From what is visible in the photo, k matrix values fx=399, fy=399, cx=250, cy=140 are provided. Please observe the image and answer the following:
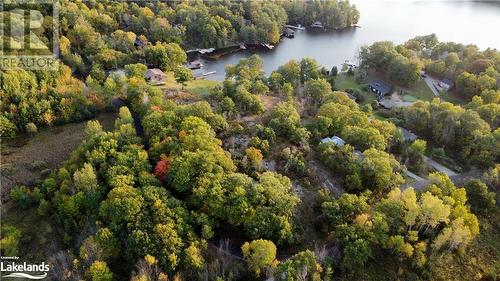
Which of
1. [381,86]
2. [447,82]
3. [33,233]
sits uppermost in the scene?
[447,82]

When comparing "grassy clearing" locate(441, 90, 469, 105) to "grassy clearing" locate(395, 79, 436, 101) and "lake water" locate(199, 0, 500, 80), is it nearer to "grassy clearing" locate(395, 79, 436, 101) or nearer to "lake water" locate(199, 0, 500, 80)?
"grassy clearing" locate(395, 79, 436, 101)

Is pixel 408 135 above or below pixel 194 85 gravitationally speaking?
below

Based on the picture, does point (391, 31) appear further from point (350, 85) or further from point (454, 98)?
point (454, 98)

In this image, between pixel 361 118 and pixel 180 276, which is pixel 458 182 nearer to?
pixel 361 118

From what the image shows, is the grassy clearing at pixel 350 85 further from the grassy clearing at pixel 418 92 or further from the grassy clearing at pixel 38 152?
the grassy clearing at pixel 38 152

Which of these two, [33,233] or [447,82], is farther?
[447,82]

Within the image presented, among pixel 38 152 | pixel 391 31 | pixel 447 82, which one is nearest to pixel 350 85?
pixel 447 82
